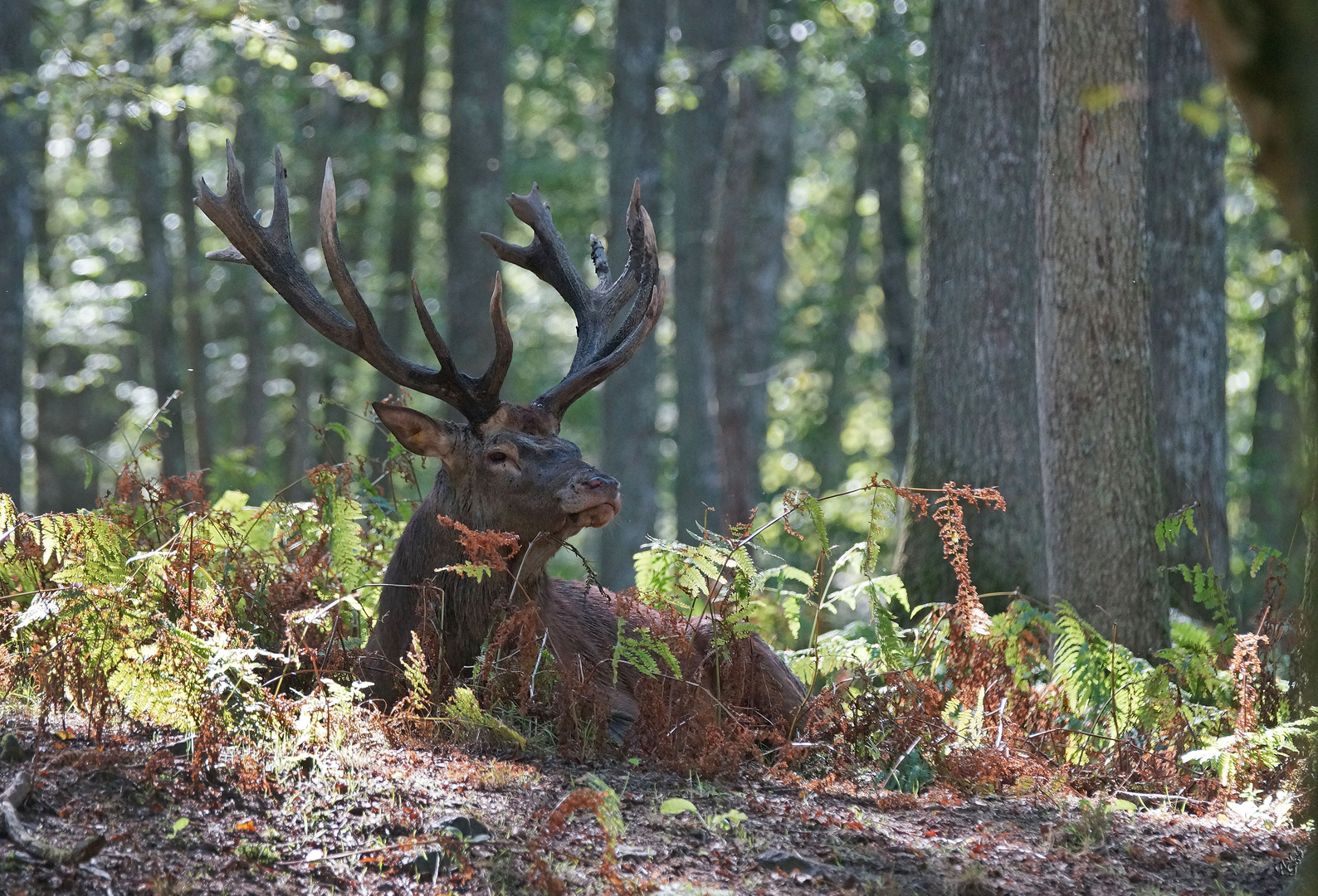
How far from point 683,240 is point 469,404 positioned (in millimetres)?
12200

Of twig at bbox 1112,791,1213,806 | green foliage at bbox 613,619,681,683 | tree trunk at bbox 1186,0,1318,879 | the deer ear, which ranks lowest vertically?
twig at bbox 1112,791,1213,806

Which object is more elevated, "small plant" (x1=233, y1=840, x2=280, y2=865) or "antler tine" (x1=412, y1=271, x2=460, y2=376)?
"antler tine" (x1=412, y1=271, x2=460, y2=376)

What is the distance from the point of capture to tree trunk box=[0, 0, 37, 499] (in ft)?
38.7

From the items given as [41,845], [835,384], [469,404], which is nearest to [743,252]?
[835,384]

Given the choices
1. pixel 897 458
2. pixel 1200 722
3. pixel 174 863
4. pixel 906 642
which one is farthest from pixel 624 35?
pixel 174 863

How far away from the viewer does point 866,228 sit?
29875mm

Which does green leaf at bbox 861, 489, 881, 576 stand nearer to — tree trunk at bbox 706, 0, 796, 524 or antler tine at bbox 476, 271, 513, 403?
antler tine at bbox 476, 271, 513, 403

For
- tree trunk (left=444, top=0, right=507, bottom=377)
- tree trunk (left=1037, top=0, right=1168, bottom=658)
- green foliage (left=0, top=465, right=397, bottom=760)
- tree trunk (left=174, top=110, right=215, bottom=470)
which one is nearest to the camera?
green foliage (left=0, top=465, right=397, bottom=760)

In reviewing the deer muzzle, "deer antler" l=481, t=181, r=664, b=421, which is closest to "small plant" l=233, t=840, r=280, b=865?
the deer muzzle

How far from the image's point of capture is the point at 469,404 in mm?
6195

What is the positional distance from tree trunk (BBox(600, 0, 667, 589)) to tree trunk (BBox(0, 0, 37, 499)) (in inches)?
263

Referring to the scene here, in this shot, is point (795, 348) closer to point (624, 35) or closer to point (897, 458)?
point (897, 458)

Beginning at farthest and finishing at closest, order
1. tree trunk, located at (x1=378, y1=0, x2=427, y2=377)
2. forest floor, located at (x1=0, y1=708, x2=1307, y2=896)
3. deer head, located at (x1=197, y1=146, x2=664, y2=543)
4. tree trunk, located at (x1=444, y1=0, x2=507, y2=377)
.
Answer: tree trunk, located at (x1=378, y1=0, x2=427, y2=377) → tree trunk, located at (x1=444, y1=0, x2=507, y2=377) → deer head, located at (x1=197, y1=146, x2=664, y2=543) → forest floor, located at (x1=0, y1=708, x2=1307, y2=896)

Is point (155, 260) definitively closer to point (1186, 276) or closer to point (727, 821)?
point (1186, 276)
